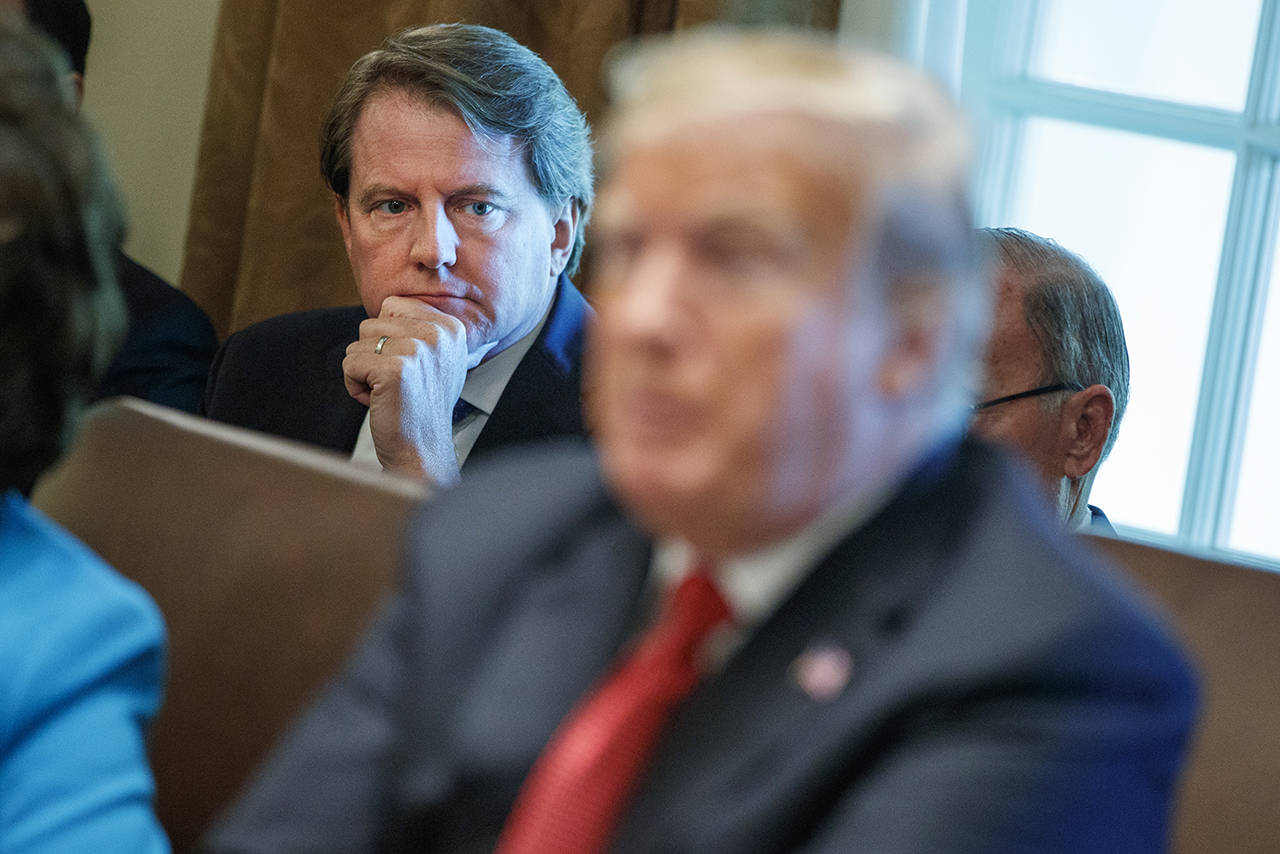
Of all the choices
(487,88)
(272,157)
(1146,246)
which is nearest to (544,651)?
(487,88)

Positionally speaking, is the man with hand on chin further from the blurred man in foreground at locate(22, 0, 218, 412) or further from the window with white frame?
the window with white frame

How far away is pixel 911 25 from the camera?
2.58 m

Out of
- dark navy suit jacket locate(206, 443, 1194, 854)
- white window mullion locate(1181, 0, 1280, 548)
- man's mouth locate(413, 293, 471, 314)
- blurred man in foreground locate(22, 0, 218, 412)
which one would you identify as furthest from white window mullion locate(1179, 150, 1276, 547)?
dark navy suit jacket locate(206, 443, 1194, 854)

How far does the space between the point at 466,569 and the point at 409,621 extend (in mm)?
56

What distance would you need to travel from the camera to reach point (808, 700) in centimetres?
→ 73

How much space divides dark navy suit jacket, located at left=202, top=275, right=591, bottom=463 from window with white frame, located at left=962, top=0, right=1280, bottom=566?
1.23 meters

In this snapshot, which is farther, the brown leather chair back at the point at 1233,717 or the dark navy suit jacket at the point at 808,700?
the brown leather chair back at the point at 1233,717

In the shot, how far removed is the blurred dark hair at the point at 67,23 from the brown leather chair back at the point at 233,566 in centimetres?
154

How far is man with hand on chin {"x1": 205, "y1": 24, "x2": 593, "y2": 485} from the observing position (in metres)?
1.99

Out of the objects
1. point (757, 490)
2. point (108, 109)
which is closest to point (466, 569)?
point (757, 490)

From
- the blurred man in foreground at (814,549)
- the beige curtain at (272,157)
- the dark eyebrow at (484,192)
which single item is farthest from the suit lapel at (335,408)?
the blurred man in foreground at (814,549)

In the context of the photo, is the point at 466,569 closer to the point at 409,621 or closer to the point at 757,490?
the point at 409,621

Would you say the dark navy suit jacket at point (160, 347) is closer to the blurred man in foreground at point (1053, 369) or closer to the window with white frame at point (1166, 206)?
the blurred man in foreground at point (1053, 369)

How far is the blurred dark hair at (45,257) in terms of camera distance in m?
1.00
